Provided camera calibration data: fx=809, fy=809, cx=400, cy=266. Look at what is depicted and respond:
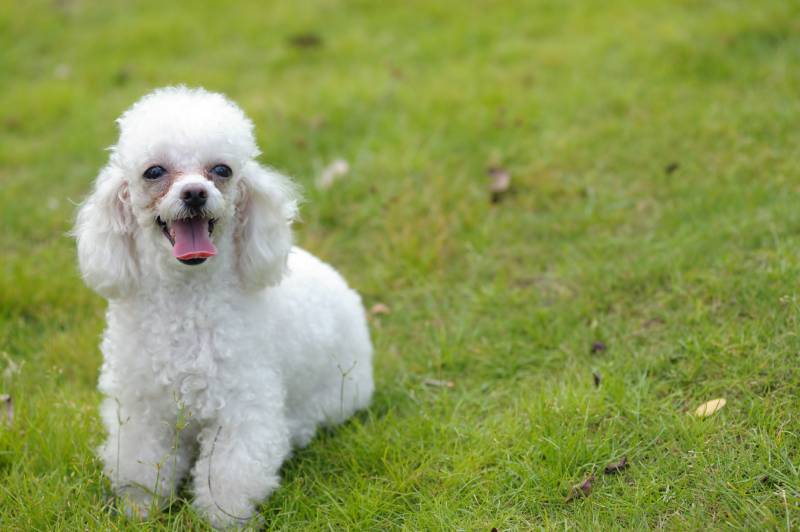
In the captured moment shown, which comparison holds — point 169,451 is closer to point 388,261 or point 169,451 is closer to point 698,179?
point 388,261

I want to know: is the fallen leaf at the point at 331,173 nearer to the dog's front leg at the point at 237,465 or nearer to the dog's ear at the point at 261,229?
the dog's ear at the point at 261,229

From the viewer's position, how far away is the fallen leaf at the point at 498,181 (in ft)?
15.2

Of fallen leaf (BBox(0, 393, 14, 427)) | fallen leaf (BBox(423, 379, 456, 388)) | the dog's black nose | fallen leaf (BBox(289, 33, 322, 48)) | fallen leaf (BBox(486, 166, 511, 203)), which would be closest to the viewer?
the dog's black nose

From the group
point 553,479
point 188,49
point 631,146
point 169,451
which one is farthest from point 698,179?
point 188,49

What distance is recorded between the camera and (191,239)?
8.46ft

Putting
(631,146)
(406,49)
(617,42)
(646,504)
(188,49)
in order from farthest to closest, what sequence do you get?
(188,49) < (406,49) < (617,42) < (631,146) < (646,504)

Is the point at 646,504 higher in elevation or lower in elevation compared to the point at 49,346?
higher

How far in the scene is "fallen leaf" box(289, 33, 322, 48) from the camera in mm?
6578

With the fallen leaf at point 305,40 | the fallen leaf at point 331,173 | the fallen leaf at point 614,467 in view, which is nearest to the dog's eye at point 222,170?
the fallen leaf at point 614,467

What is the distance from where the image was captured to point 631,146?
4867mm

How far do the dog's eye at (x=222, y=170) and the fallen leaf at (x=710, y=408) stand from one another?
184cm

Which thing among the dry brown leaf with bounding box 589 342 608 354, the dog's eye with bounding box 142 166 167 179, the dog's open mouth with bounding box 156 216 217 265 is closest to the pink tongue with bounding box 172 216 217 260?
the dog's open mouth with bounding box 156 216 217 265

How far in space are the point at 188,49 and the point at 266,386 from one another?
4715 millimetres

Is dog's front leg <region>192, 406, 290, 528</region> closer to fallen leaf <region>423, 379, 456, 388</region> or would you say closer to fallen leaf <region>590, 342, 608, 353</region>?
fallen leaf <region>423, 379, 456, 388</region>
